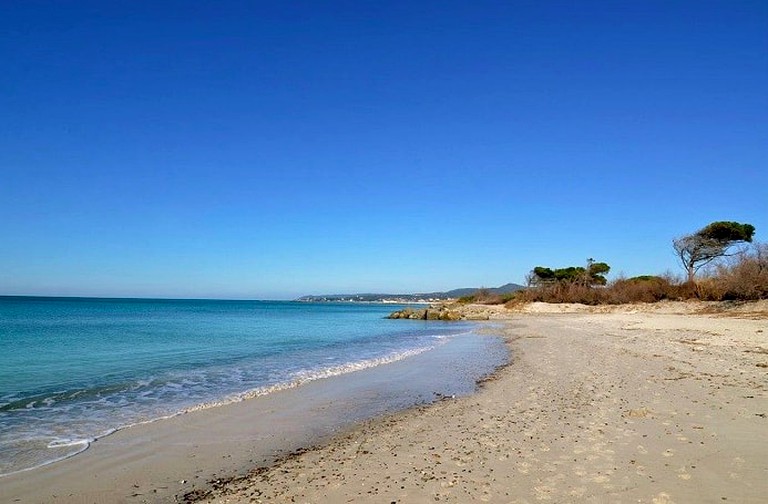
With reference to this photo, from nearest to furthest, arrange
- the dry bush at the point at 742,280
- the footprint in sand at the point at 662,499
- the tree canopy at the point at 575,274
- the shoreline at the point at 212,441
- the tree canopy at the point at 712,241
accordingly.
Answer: the footprint in sand at the point at 662,499 → the shoreline at the point at 212,441 → the dry bush at the point at 742,280 → the tree canopy at the point at 712,241 → the tree canopy at the point at 575,274

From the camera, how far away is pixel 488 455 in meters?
7.15

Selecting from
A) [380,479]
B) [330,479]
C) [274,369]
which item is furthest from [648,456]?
[274,369]

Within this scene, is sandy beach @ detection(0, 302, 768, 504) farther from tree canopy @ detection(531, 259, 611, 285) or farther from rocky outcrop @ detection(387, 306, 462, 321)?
tree canopy @ detection(531, 259, 611, 285)

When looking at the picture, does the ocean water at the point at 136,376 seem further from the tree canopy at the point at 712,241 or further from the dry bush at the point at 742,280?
the tree canopy at the point at 712,241

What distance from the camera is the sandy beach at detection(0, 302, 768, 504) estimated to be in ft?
19.2

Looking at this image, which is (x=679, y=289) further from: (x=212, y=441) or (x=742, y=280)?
(x=212, y=441)

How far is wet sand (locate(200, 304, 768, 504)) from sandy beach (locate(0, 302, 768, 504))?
3 cm

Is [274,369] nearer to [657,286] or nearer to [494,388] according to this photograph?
[494,388]

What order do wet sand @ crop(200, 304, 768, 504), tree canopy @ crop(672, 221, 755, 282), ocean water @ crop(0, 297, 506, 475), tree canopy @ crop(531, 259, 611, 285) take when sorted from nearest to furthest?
wet sand @ crop(200, 304, 768, 504) < ocean water @ crop(0, 297, 506, 475) < tree canopy @ crop(672, 221, 755, 282) < tree canopy @ crop(531, 259, 611, 285)

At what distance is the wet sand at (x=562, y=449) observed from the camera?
576 cm

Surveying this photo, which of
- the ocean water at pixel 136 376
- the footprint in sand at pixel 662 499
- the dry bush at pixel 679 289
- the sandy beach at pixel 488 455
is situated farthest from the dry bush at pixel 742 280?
the footprint in sand at pixel 662 499

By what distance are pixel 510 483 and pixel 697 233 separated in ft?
219

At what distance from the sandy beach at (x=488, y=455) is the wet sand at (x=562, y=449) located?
27mm

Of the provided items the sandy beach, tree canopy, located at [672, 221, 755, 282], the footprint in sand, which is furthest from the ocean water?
tree canopy, located at [672, 221, 755, 282]
